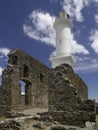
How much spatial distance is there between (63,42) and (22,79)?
52.6ft

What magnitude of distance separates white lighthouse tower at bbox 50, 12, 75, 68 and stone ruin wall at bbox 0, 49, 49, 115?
9.02 m

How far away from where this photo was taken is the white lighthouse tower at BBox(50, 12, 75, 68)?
33.3 meters

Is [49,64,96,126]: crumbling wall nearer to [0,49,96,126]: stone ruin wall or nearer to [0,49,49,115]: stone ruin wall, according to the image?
[0,49,96,126]: stone ruin wall

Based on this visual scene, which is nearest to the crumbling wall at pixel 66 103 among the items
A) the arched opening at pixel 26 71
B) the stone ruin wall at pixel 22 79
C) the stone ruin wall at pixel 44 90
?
the stone ruin wall at pixel 44 90

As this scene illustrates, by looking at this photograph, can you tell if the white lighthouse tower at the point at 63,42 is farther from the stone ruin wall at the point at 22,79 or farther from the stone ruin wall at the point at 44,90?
the stone ruin wall at the point at 22,79

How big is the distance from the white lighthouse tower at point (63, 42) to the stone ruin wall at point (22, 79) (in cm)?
902

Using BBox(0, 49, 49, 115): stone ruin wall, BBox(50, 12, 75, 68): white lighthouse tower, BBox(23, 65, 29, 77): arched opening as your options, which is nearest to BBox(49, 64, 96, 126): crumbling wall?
BBox(0, 49, 49, 115): stone ruin wall

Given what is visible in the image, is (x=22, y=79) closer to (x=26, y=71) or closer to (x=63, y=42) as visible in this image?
(x=26, y=71)

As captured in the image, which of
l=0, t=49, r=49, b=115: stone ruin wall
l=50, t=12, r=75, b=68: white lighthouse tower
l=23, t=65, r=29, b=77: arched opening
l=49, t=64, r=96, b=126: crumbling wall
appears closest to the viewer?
l=49, t=64, r=96, b=126: crumbling wall

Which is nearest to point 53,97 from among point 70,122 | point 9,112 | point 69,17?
point 70,122

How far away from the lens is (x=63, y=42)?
112ft

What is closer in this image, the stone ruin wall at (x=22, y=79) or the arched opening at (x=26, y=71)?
the stone ruin wall at (x=22, y=79)

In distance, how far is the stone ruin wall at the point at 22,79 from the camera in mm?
17234

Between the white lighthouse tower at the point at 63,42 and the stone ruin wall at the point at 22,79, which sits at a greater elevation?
the white lighthouse tower at the point at 63,42
